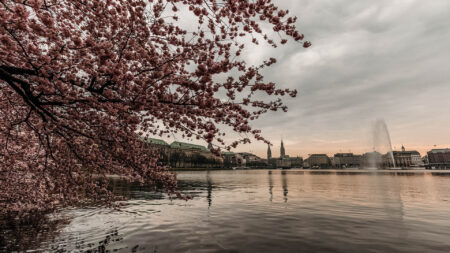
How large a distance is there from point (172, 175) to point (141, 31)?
7224mm

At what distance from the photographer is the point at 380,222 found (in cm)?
1596

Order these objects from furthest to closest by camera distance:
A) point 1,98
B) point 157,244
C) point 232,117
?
point 157,244, point 1,98, point 232,117

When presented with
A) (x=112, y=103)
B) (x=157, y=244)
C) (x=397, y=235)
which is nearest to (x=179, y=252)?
(x=157, y=244)

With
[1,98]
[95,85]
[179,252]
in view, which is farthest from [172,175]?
[1,98]

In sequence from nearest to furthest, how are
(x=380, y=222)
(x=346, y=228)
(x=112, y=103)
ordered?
1. (x=112, y=103)
2. (x=346, y=228)
3. (x=380, y=222)

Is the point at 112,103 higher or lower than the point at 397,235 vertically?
higher

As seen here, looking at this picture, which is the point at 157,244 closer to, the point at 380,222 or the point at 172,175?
the point at 172,175

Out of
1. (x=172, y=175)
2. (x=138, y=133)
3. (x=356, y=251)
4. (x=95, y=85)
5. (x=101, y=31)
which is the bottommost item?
(x=356, y=251)

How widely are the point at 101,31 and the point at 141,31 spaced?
1.32m

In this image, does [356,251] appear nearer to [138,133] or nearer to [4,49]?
[138,133]

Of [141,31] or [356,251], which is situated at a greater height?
[141,31]

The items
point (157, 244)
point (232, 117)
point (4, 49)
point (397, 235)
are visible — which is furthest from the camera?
point (397, 235)

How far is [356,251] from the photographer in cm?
1055

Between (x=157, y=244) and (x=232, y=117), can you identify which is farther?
(x=157, y=244)
